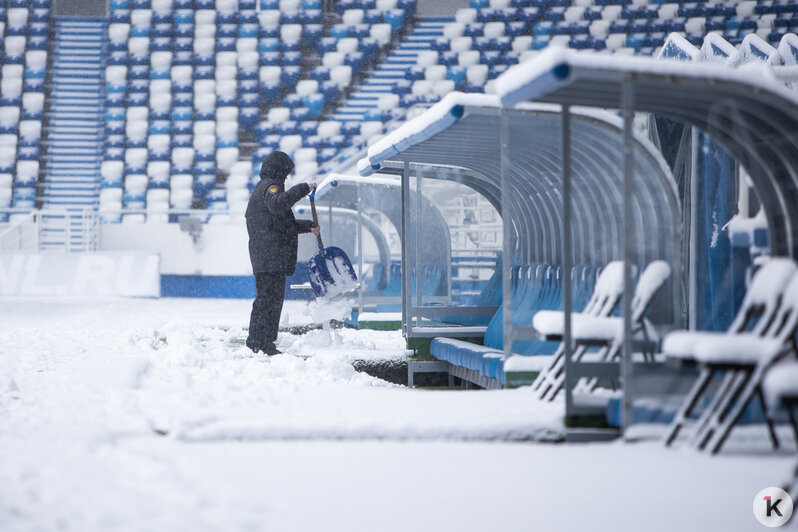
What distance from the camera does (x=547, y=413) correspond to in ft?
15.6

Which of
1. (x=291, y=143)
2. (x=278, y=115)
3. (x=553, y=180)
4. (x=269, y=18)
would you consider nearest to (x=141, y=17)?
(x=269, y=18)

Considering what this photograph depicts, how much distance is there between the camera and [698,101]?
436 centimetres

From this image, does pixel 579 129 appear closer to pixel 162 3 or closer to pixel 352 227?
pixel 352 227

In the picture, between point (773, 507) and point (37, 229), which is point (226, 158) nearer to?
point (37, 229)

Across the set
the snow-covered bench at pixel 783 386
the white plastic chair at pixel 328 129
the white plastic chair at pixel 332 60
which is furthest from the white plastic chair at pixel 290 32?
the snow-covered bench at pixel 783 386

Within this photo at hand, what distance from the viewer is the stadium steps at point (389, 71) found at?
899 inches

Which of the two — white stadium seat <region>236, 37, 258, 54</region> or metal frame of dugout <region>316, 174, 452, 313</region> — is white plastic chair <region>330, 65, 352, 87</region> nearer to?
white stadium seat <region>236, 37, 258, 54</region>

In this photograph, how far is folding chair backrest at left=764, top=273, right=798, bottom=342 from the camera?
3.81m

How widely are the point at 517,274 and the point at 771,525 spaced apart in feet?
17.1

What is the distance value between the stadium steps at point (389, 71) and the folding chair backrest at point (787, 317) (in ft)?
62.8

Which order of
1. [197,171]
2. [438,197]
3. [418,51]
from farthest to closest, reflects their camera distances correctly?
1. [418,51]
2. [197,171]
3. [438,197]

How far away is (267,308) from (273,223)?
2.58 feet

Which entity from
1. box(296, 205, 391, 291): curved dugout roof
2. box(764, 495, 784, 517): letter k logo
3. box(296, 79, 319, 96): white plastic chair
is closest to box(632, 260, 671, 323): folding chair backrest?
box(764, 495, 784, 517): letter k logo

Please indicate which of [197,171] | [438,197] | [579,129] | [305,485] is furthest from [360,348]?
[197,171]
